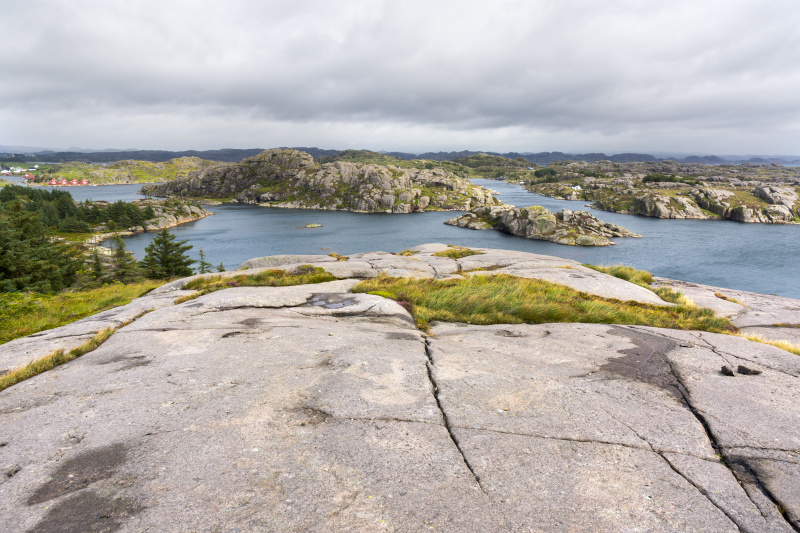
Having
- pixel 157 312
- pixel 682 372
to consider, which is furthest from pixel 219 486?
pixel 157 312

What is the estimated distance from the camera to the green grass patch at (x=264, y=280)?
22500 mm

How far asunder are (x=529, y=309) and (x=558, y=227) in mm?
139800

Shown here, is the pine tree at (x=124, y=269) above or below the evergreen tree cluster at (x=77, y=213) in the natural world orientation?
below

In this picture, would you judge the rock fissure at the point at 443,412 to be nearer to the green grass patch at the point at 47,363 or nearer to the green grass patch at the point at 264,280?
the green grass patch at the point at 47,363

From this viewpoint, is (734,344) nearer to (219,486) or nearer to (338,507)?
(338,507)

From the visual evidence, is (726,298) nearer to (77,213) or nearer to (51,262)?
(51,262)

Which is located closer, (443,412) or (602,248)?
(443,412)


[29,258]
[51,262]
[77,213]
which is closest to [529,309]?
[29,258]

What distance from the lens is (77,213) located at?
500 ft

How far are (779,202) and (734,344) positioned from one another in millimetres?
248187

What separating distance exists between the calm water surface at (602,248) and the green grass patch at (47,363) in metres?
96.4

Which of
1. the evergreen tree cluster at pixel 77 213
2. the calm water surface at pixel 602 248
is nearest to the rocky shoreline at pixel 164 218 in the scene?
the evergreen tree cluster at pixel 77 213

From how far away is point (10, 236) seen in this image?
3781 centimetres

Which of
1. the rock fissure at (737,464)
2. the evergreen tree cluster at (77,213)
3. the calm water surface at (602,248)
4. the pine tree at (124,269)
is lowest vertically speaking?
the calm water surface at (602,248)
